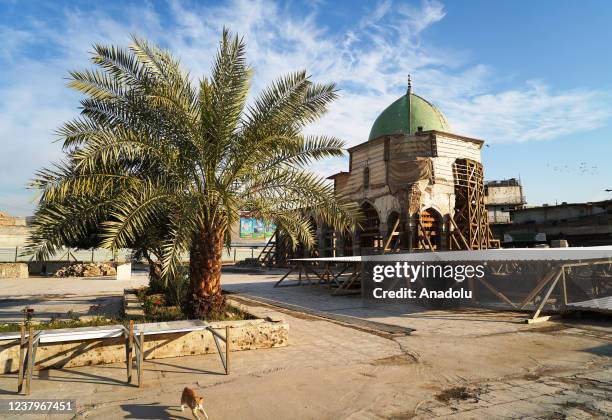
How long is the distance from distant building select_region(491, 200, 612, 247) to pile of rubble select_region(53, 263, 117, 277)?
129 feet

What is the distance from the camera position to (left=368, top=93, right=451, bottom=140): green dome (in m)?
28.5

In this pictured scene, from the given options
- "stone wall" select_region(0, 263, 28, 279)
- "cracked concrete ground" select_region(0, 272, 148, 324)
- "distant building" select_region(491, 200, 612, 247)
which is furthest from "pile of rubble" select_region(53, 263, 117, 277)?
"distant building" select_region(491, 200, 612, 247)

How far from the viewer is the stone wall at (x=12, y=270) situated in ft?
94.1

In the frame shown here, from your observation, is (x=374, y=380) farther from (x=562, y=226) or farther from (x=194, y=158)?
(x=562, y=226)

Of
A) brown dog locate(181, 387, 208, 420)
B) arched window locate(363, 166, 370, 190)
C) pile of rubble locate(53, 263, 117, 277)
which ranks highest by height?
arched window locate(363, 166, 370, 190)

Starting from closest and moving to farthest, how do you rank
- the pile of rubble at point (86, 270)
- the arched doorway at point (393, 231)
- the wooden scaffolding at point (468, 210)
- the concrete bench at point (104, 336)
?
the concrete bench at point (104, 336) < the arched doorway at point (393, 231) < the wooden scaffolding at point (468, 210) < the pile of rubble at point (86, 270)

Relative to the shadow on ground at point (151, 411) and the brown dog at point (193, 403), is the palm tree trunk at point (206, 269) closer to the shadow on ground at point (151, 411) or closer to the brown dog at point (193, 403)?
the shadow on ground at point (151, 411)

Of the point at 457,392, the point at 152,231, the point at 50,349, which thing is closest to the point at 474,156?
the point at 152,231

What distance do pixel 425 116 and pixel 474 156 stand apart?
14.9 feet

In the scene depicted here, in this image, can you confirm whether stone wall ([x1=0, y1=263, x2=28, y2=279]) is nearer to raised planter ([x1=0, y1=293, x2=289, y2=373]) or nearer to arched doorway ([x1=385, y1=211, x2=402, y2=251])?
arched doorway ([x1=385, y1=211, x2=402, y2=251])

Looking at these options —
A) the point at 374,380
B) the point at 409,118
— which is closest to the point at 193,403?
the point at 374,380

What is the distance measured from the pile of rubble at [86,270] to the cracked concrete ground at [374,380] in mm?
29003

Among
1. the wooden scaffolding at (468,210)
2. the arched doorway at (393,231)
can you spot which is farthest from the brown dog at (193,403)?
the wooden scaffolding at (468,210)

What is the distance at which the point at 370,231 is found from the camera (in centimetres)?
2900
